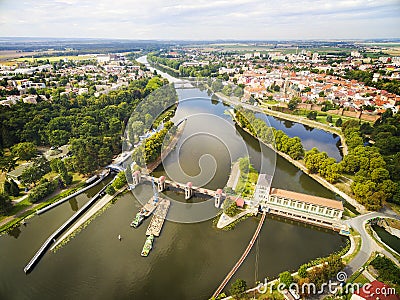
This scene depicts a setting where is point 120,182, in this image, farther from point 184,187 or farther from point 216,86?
point 216,86

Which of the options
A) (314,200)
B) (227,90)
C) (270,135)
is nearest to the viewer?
(314,200)

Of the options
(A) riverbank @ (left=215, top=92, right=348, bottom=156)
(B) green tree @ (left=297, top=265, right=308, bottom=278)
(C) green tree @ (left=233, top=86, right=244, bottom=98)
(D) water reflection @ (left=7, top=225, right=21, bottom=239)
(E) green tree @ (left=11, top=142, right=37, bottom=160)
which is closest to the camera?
(B) green tree @ (left=297, top=265, right=308, bottom=278)

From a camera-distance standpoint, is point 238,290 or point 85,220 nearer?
point 238,290

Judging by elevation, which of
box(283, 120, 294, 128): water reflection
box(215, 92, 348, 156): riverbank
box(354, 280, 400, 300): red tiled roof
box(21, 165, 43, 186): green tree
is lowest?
box(283, 120, 294, 128): water reflection

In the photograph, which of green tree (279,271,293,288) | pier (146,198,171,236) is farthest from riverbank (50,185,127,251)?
green tree (279,271,293,288)

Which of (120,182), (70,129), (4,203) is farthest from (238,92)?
(4,203)

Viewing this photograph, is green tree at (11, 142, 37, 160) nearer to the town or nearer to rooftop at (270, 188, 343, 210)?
the town

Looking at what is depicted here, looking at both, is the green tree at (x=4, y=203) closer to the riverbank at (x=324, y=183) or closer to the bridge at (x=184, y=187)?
the bridge at (x=184, y=187)
